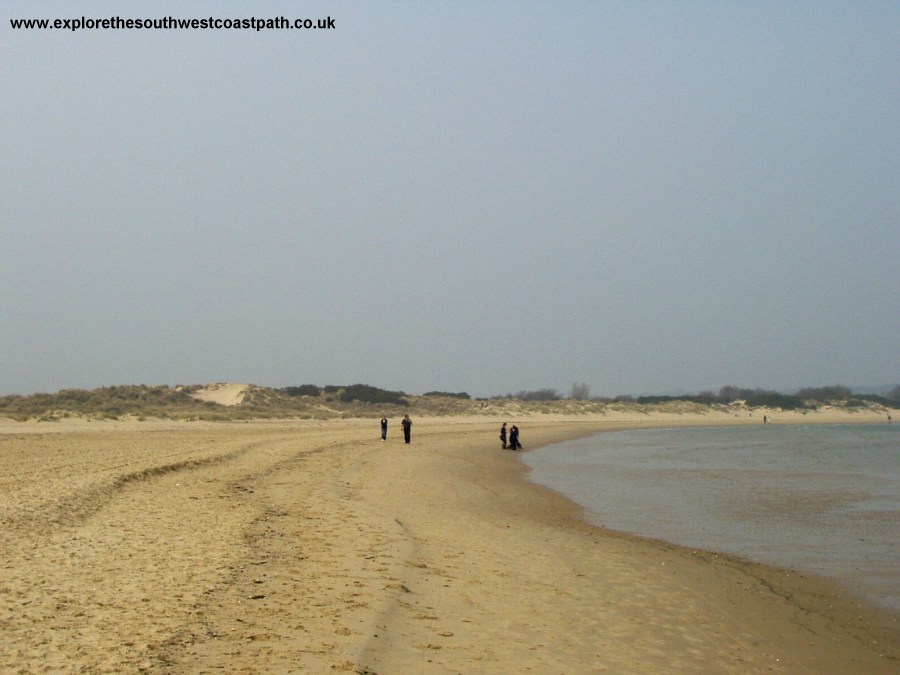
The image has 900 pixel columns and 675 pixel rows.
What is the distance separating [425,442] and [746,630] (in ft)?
99.0

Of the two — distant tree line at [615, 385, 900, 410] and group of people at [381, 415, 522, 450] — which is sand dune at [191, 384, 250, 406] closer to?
group of people at [381, 415, 522, 450]

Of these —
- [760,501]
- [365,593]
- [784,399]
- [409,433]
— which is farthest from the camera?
[784,399]

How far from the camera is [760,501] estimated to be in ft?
67.9

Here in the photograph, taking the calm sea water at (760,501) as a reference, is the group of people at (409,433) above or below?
above

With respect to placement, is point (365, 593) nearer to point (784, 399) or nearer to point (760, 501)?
point (760, 501)

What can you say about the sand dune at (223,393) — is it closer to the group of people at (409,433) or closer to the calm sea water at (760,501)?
the group of people at (409,433)

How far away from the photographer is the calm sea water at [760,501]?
1335 cm

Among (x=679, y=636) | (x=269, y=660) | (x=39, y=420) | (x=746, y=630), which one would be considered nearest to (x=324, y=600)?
(x=269, y=660)

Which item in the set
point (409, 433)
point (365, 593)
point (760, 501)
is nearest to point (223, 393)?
point (409, 433)

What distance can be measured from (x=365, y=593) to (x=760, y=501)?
14877 millimetres

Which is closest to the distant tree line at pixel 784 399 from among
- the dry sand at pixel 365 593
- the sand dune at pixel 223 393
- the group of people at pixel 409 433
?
the sand dune at pixel 223 393

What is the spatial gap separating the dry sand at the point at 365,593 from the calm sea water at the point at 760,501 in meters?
1.29

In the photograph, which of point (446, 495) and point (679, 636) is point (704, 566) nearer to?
point (679, 636)

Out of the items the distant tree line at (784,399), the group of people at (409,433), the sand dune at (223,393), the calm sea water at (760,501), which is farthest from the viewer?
the distant tree line at (784,399)
